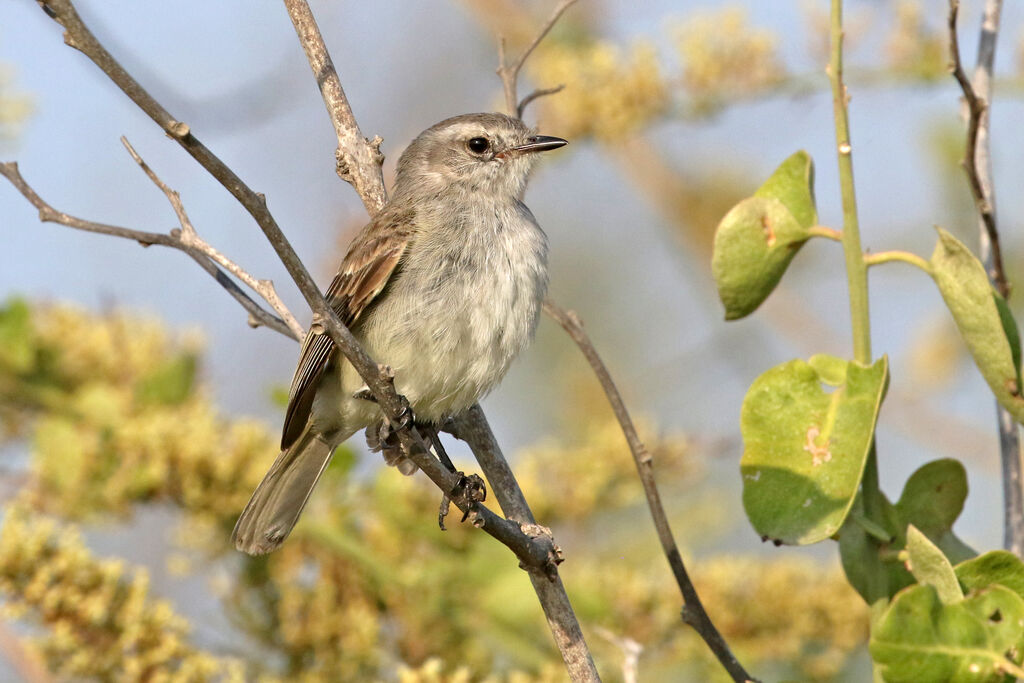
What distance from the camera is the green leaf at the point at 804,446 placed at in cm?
226

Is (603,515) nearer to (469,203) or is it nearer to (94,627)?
(469,203)

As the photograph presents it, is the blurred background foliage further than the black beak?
No

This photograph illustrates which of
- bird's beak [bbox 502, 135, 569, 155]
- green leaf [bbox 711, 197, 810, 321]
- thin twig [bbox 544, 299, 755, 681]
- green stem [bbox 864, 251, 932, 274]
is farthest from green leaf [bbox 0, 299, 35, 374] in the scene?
green stem [bbox 864, 251, 932, 274]

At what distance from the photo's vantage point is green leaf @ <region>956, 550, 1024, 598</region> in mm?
2055

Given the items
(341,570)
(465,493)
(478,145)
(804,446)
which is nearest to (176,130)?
(465,493)

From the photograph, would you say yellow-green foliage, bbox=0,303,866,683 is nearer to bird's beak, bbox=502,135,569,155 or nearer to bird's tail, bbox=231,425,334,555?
bird's tail, bbox=231,425,334,555

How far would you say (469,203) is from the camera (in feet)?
12.2

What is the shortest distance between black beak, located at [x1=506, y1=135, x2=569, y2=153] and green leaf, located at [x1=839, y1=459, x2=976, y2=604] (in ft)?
6.46

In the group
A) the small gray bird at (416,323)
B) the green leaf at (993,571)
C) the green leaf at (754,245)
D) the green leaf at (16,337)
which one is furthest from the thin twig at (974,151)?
the green leaf at (16,337)

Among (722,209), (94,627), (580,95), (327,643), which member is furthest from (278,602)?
(722,209)

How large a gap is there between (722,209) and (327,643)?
3.22m

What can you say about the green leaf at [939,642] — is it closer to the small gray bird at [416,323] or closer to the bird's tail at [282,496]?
the small gray bird at [416,323]

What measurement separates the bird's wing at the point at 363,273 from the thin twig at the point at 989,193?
1.63 meters

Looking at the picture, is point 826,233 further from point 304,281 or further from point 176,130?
point 176,130
